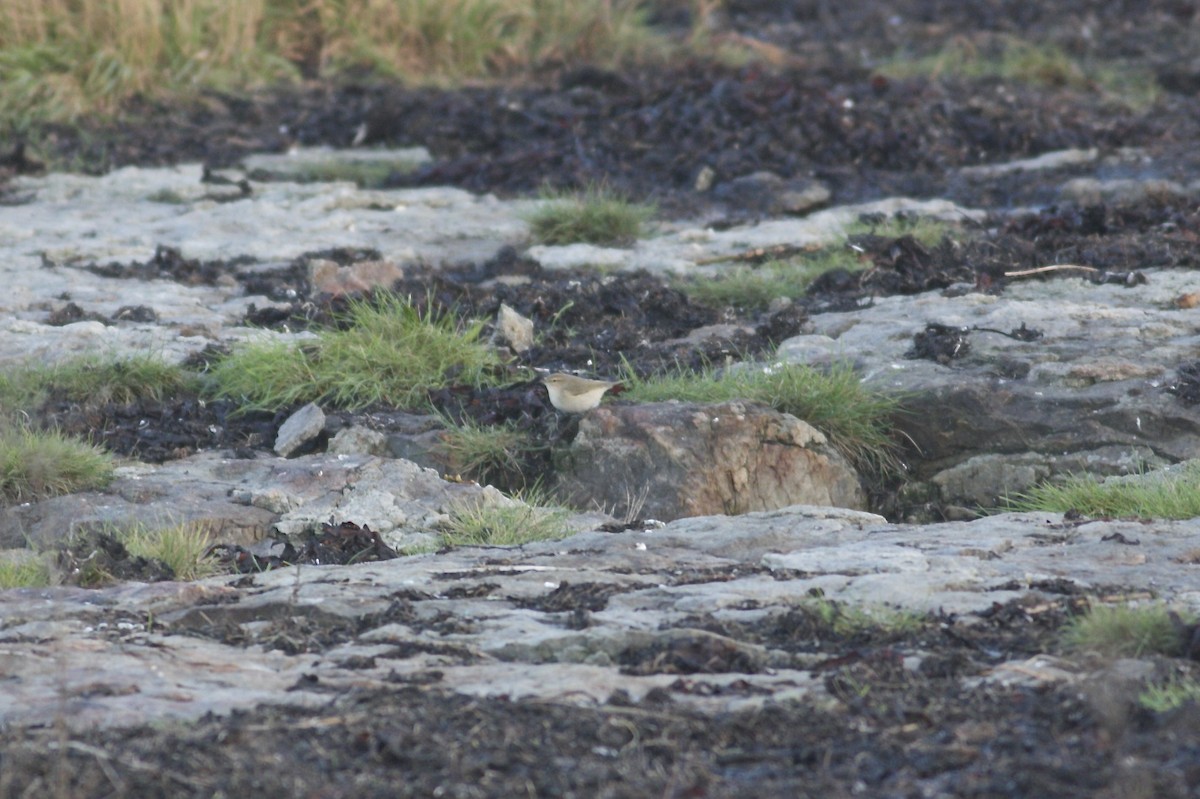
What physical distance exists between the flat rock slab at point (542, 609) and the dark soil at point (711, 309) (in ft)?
0.19

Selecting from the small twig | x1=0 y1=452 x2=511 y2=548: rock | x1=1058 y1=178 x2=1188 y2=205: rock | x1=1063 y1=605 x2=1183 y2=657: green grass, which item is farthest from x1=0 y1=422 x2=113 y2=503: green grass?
x1=1058 y1=178 x2=1188 y2=205: rock

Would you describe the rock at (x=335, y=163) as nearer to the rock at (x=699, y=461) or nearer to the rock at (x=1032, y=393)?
the rock at (x=1032, y=393)

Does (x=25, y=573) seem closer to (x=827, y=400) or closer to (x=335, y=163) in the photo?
(x=827, y=400)

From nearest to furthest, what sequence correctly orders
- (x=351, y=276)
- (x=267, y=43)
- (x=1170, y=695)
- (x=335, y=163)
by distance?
1. (x=1170, y=695)
2. (x=351, y=276)
3. (x=335, y=163)
4. (x=267, y=43)

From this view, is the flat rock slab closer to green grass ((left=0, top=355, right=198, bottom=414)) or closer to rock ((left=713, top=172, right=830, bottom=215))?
green grass ((left=0, top=355, right=198, bottom=414))

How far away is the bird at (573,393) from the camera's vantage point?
217 inches

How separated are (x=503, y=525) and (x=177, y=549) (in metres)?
0.95

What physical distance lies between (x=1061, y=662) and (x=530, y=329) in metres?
3.84

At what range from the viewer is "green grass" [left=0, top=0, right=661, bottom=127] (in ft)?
34.4

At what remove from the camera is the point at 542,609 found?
12.0 feet

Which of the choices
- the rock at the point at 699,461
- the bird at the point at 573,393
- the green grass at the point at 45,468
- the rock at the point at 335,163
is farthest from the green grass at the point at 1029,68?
the green grass at the point at 45,468

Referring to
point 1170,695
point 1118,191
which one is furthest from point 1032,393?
point 1118,191

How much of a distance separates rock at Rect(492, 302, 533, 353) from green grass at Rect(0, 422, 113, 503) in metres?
1.89

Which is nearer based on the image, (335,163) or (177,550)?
(177,550)
